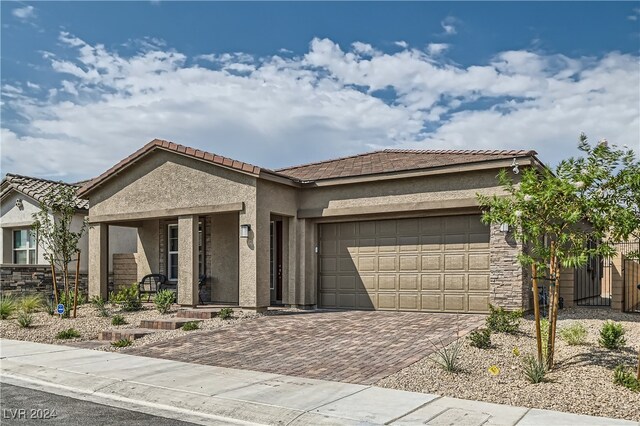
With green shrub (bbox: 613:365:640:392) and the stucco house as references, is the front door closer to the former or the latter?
the stucco house

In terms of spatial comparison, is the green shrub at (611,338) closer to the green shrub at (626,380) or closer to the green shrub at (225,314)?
the green shrub at (626,380)

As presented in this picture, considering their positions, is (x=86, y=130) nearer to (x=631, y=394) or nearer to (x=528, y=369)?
(x=528, y=369)

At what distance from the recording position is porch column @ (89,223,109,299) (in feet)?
60.1

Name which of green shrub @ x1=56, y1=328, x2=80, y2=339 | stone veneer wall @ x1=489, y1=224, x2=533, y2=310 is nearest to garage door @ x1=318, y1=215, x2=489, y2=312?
stone veneer wall @ x1=489, y1=224, x2=533, y2=310

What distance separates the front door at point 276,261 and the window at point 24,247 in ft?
32.5

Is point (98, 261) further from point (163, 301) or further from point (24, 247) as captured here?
point (24, 247)

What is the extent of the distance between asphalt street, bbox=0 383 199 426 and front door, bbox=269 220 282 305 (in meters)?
9.85

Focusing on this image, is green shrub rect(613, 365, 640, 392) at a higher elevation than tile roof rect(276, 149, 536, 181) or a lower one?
lower

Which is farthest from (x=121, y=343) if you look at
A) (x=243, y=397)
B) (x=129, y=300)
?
(x=129, y=300)

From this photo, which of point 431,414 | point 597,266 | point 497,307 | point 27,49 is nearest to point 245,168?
point 27,49

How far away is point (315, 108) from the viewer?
18.6 m

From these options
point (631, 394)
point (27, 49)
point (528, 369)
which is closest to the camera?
point (631, 394)

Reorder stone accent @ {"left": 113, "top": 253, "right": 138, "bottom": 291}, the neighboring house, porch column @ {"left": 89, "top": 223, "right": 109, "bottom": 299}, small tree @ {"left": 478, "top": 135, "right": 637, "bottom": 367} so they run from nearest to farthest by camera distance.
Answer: small tree @ {"left": 478, "top": 135, "right": 637, "bottom": 367} < porch column @ {"left": 89, "top": 223, "right": 109, "bottom": 299} < stone accent @ {"left": 113, "top": 253, "right": 138, "bottom": 291} < the neighboring house

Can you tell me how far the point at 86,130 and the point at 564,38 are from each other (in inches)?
556
